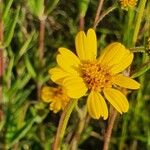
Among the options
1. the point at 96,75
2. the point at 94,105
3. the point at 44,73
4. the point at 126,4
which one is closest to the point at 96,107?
the point at 94,105

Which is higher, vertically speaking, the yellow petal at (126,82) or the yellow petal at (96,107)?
the yellow petal at (126,82)

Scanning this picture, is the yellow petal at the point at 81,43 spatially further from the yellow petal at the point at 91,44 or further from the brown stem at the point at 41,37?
the brown stem at the point at 41,37

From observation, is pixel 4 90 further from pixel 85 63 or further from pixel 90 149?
pixel 90 149

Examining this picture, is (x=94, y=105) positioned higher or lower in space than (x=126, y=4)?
lower

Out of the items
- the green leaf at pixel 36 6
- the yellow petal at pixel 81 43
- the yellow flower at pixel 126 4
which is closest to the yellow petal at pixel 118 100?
the yellow petal at pixel 81 43

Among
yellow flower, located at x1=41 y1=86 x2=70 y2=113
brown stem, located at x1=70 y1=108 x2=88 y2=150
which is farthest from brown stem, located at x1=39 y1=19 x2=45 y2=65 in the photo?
brown stem, located at x1=70 y1=108 x2=88 y2=150

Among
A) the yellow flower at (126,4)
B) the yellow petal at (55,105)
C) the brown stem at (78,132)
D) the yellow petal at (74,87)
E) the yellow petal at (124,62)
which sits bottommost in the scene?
the brown stem at (78,132)

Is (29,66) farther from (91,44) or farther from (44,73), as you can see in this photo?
(91,44)
